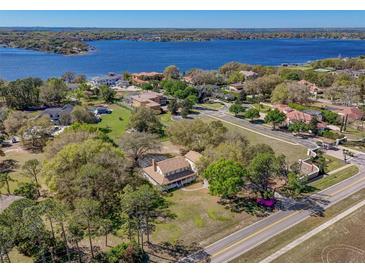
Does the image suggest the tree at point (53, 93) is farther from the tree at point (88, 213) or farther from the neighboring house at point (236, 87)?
the tree at point (88, 213)

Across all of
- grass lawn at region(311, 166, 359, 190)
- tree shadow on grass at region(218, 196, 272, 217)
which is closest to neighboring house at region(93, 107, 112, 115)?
tree shadow on grass at region(218, 196, 272, 217)

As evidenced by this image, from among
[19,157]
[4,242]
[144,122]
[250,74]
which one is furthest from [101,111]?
[250,74]

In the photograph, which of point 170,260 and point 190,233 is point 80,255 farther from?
point 190,233

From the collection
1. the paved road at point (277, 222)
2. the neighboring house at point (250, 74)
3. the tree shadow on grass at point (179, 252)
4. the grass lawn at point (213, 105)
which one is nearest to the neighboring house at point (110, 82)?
the grass lawn at point (213, 105)

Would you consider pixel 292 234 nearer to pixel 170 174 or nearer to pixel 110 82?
pixel 170 174

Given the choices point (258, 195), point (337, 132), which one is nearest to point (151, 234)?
point (258, 195)

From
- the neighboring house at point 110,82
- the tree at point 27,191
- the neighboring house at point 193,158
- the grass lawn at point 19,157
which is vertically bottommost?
the grass lawn at point 19,157
